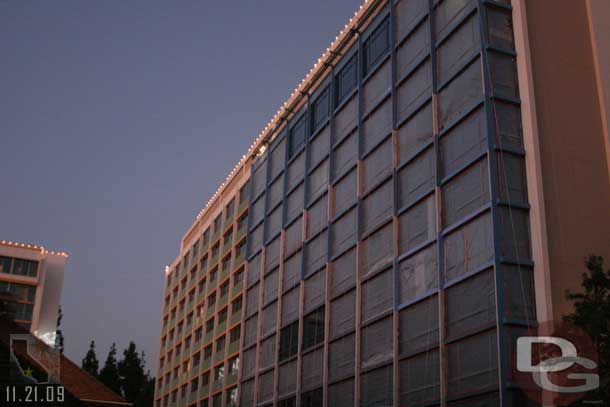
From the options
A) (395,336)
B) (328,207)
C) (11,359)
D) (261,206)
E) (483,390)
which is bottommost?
(11,359)

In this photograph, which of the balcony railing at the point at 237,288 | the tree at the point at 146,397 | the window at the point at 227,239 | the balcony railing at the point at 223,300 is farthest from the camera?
the tree at the point at 146,397

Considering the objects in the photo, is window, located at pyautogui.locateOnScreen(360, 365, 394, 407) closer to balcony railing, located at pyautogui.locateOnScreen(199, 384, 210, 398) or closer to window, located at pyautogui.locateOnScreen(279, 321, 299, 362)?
window, located at pyautogui.locateOnScreen(279, 321, 299, 362)

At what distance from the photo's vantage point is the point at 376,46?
46.8 metres

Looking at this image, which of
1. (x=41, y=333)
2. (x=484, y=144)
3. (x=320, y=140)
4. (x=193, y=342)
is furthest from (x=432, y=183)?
(x=41, y=333)

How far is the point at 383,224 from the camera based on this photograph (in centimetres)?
4141

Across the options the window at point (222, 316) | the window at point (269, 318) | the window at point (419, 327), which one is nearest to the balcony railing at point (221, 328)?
the window at point (222, 316)

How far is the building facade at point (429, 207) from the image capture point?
31969mm

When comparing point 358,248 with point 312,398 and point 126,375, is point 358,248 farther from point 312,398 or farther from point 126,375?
point 126,375

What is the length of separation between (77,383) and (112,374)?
272 feet

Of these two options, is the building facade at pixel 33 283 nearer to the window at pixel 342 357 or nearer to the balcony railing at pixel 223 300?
the balcony railing at pixel 223 300

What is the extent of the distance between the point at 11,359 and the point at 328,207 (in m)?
33.9

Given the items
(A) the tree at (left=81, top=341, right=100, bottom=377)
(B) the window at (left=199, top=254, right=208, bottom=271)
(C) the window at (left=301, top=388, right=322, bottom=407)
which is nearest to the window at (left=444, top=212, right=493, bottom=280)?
(C) the window at (left=301, top=388, right=322, bottom=407)

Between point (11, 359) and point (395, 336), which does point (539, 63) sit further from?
point (11, 359)

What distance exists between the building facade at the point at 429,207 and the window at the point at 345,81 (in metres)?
0.17
